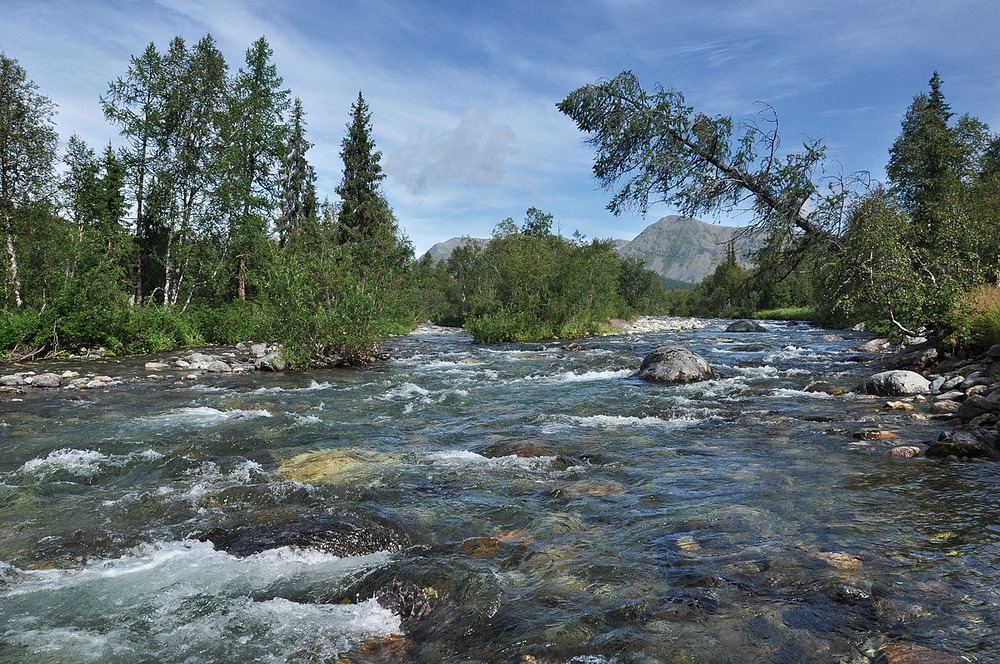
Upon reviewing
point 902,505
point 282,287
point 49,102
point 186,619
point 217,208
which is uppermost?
point 49,102

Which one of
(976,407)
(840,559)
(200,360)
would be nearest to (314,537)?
(840,559)

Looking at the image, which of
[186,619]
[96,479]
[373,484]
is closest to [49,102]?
[96,479]

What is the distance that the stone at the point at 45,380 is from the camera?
47.5 feet

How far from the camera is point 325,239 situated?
21.4 m

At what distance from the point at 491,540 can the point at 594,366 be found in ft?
48.7

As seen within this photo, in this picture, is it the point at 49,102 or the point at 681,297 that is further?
the point at 681,297

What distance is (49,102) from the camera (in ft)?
73.0

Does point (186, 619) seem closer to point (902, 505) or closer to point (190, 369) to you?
point (902, 505)

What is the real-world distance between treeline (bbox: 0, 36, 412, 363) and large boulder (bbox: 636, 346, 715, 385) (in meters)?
9.52

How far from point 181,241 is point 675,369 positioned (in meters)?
27.8

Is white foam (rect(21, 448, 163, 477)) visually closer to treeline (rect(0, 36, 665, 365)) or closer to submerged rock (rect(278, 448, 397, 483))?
submerged rock (rect(278, 448, 397, 483))

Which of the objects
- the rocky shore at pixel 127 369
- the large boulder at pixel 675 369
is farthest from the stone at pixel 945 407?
the rocky shore at pixel 127 369

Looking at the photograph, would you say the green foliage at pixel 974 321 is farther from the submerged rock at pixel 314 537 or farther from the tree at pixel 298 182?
the tree at pixel 298 182

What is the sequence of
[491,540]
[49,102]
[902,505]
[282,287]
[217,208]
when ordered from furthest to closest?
[217,208], [49,102], [282,287], [902,505], [491,540]
